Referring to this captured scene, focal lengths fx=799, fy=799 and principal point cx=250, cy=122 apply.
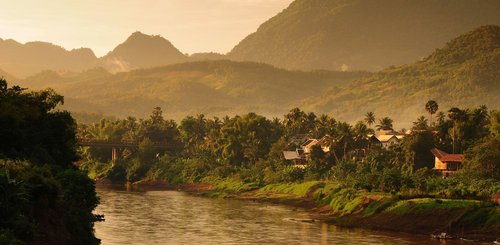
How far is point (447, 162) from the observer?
149m

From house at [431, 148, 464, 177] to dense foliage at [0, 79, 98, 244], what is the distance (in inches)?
3054

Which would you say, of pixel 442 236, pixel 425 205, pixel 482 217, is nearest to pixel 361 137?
pixel 425 205

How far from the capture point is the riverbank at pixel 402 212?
319ft

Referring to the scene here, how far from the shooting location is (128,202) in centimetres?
14125

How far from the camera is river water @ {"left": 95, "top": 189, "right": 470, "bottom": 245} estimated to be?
91.9 meters

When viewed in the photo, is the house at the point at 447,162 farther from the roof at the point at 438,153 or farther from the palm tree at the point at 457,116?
the palm tree at the point at 457,116

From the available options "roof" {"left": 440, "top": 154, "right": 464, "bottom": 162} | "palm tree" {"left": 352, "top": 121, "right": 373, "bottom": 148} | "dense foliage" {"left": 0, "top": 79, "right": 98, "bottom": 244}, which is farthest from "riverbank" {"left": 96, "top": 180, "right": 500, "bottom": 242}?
"dense foliage" {"left": 0, "top": 79, "right": 98, "bottom": 244}

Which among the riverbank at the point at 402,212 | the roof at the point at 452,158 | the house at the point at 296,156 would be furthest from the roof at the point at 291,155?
the roof at the point at 452,158

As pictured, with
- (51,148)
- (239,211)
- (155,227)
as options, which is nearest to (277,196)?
(239,211)

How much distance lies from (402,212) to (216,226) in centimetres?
2467

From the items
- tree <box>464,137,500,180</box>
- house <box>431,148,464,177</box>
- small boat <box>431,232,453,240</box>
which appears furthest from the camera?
house <box>431,148,464,177</box>

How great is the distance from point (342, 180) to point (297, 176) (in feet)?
74.4

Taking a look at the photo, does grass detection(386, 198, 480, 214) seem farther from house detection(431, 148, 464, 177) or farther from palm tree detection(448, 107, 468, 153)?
palm tree detection(448, 107, 468, 153)

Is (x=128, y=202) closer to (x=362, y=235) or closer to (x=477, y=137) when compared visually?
(x=362, y=235)
